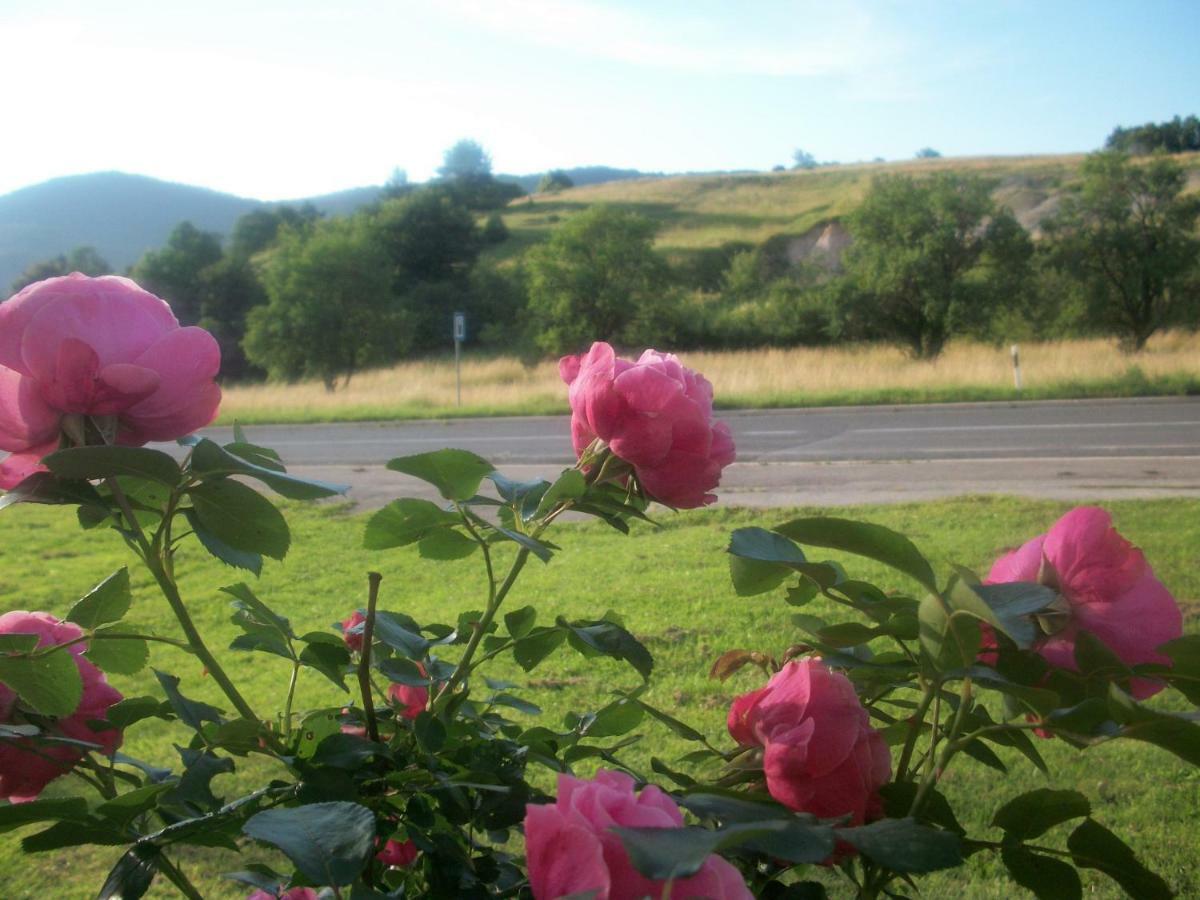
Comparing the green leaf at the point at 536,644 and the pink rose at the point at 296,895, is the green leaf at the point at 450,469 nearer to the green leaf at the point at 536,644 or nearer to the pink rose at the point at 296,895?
the green leaf at the point at 536,644

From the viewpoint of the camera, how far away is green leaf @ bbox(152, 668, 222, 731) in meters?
0.64

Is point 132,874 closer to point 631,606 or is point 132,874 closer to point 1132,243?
point 631,606

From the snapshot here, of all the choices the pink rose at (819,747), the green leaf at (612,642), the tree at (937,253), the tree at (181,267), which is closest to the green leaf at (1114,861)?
the pink rose at (819,747)

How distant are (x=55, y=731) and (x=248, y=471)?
29 centimetres

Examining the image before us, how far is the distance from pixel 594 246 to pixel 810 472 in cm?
2007

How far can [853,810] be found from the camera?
0.54 meters

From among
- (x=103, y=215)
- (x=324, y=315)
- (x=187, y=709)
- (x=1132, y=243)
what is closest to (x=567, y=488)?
(x=187, y=709)

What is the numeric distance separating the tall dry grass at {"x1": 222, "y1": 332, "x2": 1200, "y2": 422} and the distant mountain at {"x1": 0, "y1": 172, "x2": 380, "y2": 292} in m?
20.4

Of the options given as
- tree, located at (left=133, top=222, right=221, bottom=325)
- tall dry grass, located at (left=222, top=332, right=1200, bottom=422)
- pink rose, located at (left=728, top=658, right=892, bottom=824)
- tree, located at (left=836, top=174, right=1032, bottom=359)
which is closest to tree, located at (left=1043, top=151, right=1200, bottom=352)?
tall dry grass, located at (left=222, top=332, right=1200, bottom=422)

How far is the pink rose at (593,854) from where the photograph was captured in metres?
0.37

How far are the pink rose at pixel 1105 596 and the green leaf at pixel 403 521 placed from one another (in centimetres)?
39

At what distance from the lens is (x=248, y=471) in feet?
1.86

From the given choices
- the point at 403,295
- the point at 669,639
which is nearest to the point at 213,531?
the point at 669,639

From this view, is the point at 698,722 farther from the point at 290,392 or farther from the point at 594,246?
the point at 594,246
